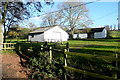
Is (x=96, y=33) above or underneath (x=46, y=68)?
above

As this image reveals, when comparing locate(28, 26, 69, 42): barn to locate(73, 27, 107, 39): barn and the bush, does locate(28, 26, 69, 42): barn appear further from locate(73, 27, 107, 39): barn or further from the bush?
the bush

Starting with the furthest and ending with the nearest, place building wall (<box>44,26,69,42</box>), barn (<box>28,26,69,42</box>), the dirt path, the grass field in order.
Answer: building wall (<box>44,26,69,42</box>) → barn (<box>28,26,69,42</box>) → the grass field → the dirt path

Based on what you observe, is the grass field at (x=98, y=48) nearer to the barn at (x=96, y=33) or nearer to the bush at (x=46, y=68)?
the bush at (x=46, y=68)

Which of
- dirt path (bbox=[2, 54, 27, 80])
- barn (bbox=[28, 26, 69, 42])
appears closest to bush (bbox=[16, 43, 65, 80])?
dirt path (bbox=[2, 54, 27, 80])

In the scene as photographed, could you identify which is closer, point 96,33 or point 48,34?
point 48,34

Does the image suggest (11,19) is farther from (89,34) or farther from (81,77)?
(89,34)

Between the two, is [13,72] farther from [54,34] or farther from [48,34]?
[54,34]

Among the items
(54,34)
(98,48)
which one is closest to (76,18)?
(54,34)

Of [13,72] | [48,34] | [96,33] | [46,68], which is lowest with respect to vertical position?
[13,72]

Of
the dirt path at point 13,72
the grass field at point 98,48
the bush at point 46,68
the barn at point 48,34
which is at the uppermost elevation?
the barn at point 48,34

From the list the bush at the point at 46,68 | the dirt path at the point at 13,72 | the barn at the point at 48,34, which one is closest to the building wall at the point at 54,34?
the barn at the point at 48,34

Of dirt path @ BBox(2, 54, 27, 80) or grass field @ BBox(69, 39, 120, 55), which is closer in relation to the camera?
dirt path @ BBox(2, 54, 27, 80)

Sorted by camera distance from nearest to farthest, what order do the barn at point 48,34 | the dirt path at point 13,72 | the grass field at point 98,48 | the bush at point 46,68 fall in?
the bush at point 46,68 < the dirt path at point 13,72 < the grass field at point 98,48 < the barn at point 48,34

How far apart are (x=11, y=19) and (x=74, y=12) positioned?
21229mm
